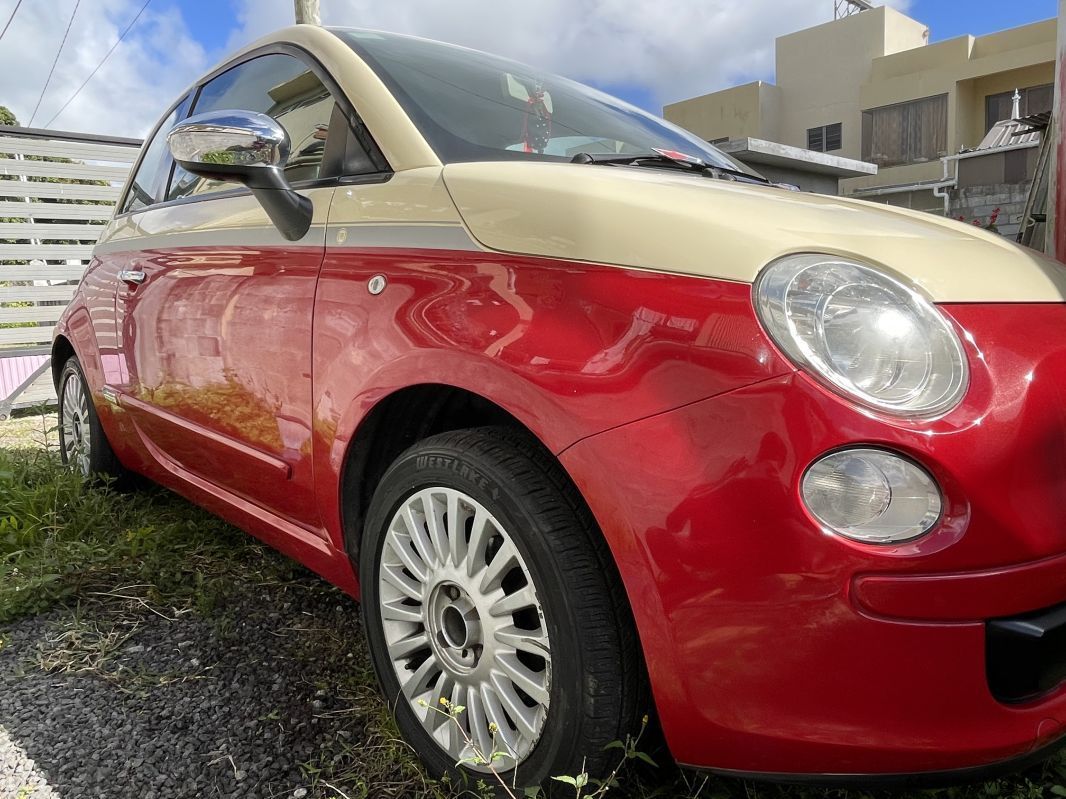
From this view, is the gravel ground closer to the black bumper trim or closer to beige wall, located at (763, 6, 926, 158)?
the black bumper trim

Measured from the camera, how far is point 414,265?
150 centimetres

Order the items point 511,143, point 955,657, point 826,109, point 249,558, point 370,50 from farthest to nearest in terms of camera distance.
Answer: point 826,109 < point 249,558 < point 370,50 < point 511,143 < point 955,657

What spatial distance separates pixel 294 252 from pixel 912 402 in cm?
132

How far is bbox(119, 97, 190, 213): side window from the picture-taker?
2.86m

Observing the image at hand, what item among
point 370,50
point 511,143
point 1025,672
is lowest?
point 1025,672

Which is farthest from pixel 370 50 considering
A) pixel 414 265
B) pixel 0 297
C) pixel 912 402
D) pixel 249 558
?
pixel 0 297

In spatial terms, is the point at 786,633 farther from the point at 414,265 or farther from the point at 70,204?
the point at 70,204

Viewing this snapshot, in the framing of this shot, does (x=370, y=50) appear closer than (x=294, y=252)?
No

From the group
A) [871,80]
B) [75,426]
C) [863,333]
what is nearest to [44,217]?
[75,426]

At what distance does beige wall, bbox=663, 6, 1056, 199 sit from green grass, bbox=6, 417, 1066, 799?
17133mm

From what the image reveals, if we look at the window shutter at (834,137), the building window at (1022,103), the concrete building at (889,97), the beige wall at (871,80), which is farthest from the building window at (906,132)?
the building window at (1022,103)

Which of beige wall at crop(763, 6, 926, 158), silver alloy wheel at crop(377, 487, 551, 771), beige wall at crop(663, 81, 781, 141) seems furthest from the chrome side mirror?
beige wall at crop(763, 6, 926, 158)

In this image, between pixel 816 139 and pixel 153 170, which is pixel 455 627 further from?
pixel 816 139

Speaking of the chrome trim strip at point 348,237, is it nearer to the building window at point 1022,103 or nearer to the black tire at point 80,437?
the black tire at point 80,437
